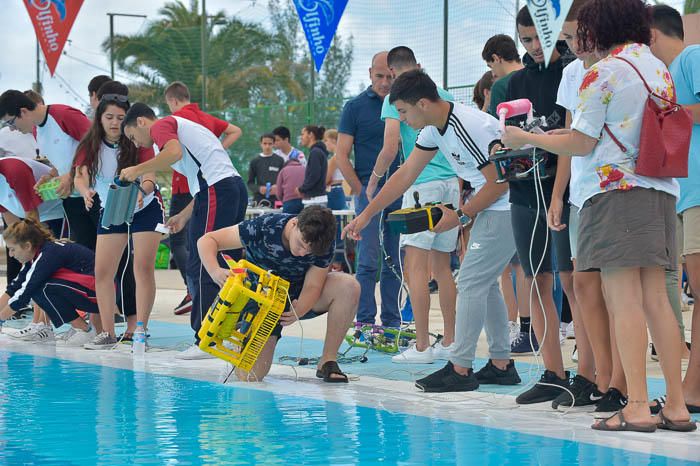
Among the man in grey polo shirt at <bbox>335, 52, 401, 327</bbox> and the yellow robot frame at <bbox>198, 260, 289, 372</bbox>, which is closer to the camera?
the yellow robot frame at <bbox>198, 260, 289, 372</bbox>

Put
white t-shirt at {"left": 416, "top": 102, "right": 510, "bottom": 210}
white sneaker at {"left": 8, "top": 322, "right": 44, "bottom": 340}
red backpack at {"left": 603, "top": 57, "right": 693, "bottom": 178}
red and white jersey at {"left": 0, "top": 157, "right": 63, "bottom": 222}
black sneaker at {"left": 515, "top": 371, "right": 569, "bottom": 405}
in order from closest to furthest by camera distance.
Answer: red backpack at {"left": 603, "top": 57, "right": 693, "bottom": 178} < black sneaker at {"left": 515, "top": 371, "right": 569, "bottom": 405} < white t-shirt at {"left": 416, "top": 102, "right": 510, "bottom": 210} < white sneaker at {"left": 8, "top": 322, "right": 44, "bottom": 340} < red and white jersey at {"left": 0, "top": 157, "right": 63, "bottom": 222}

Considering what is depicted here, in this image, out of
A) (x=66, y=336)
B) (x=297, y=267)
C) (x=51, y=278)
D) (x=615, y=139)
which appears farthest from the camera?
(x=66, y=336)

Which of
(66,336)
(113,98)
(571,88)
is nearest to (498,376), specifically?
(571,88)

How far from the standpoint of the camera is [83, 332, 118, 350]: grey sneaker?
726cm

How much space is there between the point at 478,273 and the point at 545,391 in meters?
0.66

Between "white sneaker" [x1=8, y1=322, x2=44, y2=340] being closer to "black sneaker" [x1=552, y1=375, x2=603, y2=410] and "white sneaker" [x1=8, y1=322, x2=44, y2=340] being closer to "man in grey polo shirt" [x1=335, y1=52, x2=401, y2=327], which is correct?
"man in grey polo shirt" [x1=335, y1=52, x2=401, y2=327]

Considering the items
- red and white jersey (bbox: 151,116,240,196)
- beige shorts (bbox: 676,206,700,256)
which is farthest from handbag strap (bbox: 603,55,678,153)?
red and white jersey (bbox: 151,116,240,196)

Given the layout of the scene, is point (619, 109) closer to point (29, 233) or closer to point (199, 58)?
point (29, 233)

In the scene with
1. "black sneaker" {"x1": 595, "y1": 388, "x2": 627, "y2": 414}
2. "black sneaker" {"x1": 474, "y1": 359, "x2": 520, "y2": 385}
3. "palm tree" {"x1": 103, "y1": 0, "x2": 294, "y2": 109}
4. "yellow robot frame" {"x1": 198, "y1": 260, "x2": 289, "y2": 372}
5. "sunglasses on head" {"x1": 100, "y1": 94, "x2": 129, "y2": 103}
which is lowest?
"black sneaker" {"x1": 474, "y1": 359, "x2": 520, "y2": 385}

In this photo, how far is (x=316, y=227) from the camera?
206 inches

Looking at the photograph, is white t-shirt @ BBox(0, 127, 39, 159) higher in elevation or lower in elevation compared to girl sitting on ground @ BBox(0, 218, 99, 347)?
higher

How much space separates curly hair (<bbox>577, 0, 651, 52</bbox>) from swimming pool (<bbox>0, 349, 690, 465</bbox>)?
5.10 feet

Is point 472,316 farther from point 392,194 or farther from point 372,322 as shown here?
point 372,322

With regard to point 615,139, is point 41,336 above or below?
below
